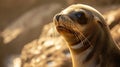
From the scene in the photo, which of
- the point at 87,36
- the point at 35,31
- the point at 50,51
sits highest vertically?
the point at 35,31

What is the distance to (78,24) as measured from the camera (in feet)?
9.70

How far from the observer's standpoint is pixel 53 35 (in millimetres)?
4652

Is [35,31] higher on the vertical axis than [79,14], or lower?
higher

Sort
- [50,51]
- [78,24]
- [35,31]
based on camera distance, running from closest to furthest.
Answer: [78,24], [50,51], [35,31]

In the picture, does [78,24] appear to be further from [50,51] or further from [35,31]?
[35,31]

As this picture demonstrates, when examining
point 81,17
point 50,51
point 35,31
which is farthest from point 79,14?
point 35,31

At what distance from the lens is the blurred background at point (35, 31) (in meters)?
4.36

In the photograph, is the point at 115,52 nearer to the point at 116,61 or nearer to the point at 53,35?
the point at 116,61

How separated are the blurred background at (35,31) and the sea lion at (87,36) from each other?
3.14 feet

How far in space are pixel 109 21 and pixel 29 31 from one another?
1.72 meters

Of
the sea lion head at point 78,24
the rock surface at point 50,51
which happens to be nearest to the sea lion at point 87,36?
the sea lion head at point 78,24

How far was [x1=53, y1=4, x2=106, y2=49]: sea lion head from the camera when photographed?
2.90m

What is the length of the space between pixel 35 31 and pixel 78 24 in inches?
115

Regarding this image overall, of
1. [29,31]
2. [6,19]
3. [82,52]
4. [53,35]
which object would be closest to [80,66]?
[82,52]
